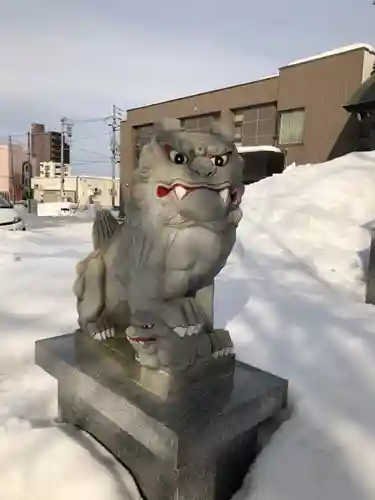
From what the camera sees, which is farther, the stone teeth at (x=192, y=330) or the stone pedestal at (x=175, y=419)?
the stone teeth at (x=192, y=330)

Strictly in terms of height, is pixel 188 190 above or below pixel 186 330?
above

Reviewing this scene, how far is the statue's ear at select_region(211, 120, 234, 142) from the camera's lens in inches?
45.4

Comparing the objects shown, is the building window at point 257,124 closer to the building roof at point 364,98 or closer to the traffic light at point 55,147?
the building roof at point 364,98

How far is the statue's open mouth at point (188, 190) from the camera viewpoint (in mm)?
1067

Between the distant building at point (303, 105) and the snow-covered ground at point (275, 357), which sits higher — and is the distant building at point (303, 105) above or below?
above

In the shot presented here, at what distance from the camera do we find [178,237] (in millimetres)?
1121

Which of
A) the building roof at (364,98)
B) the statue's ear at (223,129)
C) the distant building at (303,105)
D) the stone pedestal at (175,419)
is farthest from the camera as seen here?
the distant building at (303,105)

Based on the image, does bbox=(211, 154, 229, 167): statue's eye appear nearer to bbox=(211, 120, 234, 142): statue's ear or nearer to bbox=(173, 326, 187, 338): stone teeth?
bbox=(211, 120, 234, 142): statue's ear

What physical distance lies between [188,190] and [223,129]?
241 mm

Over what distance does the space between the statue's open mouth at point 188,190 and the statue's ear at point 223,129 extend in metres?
0.15

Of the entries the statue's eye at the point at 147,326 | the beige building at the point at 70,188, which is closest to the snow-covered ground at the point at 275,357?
the statue's eye at the point at 147,326

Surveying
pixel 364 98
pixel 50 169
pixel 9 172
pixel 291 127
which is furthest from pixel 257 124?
pixel 9 172

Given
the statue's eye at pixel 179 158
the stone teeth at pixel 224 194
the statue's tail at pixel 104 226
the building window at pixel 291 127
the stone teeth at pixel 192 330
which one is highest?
the building window at pixel 291 127

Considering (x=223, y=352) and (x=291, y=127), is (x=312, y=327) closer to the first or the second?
(x=223, y=352)
